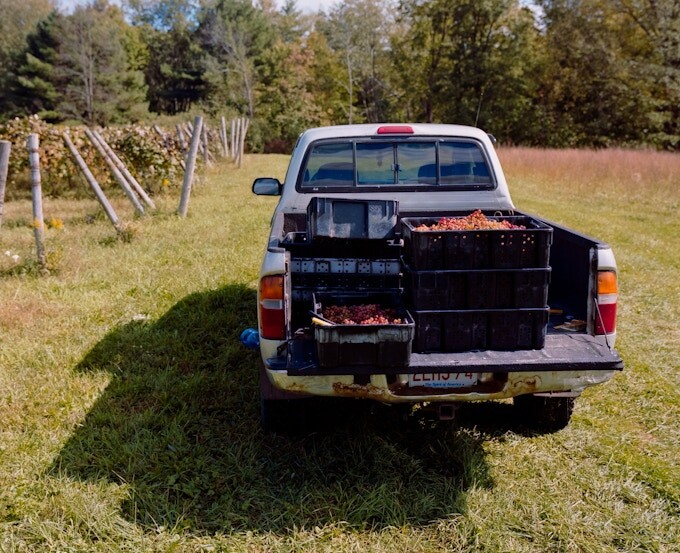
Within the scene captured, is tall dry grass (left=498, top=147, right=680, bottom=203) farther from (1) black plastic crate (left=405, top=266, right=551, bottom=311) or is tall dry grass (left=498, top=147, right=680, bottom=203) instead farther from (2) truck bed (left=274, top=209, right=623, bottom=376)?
(1) black plastic crate (left=405, top=266, right=551, bottom=311)

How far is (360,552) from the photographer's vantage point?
2.59 metres

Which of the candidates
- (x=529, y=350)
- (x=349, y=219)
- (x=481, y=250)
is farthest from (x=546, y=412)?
(x=349, y=219)

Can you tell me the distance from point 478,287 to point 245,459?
5.60 feet

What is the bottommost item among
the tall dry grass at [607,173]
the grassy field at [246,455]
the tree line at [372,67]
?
the grassy field at [246,455]

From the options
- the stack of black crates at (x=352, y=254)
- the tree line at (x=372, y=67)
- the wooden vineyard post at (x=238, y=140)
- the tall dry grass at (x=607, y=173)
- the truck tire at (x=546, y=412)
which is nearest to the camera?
the stack of black crates at (x=352, y=254)

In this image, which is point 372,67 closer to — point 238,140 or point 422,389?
point 238,140

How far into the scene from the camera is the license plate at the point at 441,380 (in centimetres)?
275

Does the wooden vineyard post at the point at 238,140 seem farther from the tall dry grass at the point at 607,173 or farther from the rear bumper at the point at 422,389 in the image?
the rear bumper at the point at 422,389

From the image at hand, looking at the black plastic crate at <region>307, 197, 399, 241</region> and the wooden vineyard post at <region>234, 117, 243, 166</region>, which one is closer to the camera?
the black plastic crate at <region>307, 197, 399, 241</region>

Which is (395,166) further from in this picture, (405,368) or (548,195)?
(548,195)

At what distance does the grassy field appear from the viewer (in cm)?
271

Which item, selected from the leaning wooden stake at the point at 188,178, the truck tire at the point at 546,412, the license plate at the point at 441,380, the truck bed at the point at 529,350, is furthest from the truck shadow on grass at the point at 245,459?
the leaning wooden stake at the point at 188,178

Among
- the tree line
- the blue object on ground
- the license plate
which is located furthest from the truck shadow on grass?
the tree line

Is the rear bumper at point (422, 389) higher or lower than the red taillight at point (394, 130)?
lower
